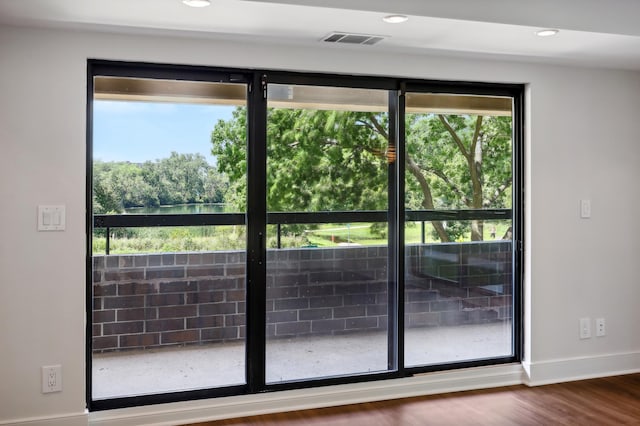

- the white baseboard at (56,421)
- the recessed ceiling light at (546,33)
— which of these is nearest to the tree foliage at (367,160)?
the recessed ceiling light at (546,33)

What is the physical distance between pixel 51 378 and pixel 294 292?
4.42ft

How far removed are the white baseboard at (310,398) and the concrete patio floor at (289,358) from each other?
9 centimetres

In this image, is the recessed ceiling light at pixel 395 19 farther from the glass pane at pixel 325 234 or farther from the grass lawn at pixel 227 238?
the grass lawn at pixel 227 238

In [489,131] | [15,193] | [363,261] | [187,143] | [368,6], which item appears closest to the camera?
[368,6]

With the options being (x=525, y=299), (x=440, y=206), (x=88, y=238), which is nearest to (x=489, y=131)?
(x=440, y=206)

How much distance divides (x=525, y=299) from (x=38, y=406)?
292 cm

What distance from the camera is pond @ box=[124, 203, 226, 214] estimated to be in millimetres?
3361

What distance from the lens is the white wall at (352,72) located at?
3.05 metres

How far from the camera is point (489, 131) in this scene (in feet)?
13.3

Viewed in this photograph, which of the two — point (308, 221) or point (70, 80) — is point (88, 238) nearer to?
point (70, 80)

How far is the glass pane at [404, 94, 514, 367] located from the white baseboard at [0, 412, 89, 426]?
1886 mm

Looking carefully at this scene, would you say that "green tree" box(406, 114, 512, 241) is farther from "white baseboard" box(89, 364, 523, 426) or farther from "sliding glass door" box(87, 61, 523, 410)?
"white baseboard" box(89, 364, 523, 426)

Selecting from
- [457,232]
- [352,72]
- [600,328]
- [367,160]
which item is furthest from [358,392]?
[352,72]

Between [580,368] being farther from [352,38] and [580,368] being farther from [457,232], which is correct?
[352,38]
